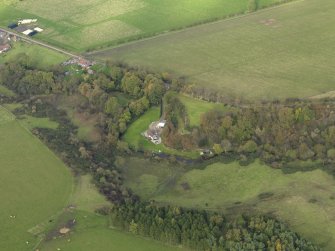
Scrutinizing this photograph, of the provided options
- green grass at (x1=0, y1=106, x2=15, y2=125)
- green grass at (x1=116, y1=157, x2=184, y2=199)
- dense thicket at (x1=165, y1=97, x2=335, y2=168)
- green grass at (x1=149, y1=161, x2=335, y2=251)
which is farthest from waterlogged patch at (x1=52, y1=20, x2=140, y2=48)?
green grass at (x1=149, y1=161, x2=335, y2=251)

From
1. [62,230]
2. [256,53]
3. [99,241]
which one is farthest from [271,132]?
[62,230]

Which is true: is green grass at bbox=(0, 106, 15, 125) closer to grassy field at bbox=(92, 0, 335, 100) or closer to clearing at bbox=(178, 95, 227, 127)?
grassy field at bbox=(92, 0, 335, 100)

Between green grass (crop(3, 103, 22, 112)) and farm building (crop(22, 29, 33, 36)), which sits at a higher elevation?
farm building (crop(22, 29, 33, 36))

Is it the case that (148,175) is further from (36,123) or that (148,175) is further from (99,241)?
(36,123)

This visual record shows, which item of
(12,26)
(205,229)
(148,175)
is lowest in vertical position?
(148,175)

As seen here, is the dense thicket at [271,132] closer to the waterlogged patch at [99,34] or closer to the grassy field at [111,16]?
the waterlogged patch at [99,34]

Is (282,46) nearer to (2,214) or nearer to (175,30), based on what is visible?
(175,30)
